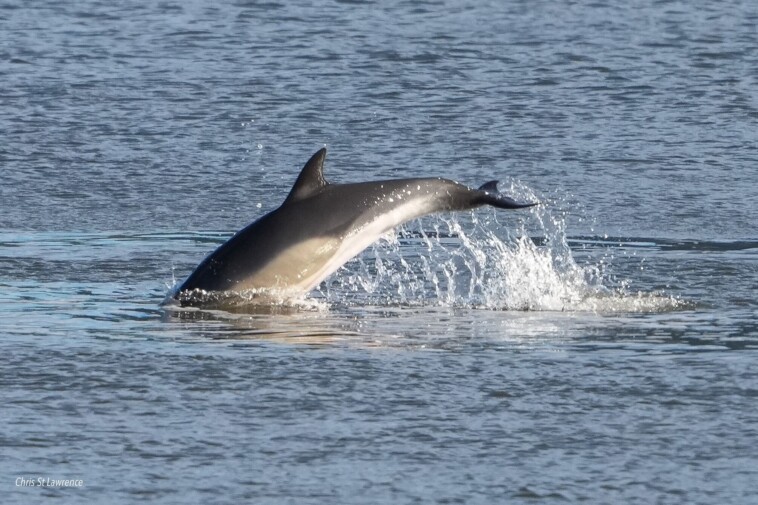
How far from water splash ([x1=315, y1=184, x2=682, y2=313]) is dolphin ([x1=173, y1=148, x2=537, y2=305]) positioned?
349 millimetres

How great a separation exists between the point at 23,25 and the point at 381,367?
14585 mm

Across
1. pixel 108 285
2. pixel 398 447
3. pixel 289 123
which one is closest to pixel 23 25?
pixel 289 123

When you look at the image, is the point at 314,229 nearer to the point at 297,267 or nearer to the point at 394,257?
the point at 297,267

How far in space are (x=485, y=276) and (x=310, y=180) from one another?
163 centimetres

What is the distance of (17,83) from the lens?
60.8 feet

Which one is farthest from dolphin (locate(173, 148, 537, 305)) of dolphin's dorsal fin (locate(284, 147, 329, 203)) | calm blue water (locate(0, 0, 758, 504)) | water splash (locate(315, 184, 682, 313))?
water splash (locate(315, 184, 682, 313))

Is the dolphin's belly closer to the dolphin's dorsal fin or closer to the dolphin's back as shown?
the dolphin's back

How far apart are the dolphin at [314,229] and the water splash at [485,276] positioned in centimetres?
35

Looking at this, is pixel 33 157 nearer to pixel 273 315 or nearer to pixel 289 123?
pixel 289 123

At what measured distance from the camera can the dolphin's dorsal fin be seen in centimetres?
1031

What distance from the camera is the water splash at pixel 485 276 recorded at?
34.6ft

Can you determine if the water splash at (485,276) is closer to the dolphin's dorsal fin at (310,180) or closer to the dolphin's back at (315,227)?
the dolphin's back at (315,227)

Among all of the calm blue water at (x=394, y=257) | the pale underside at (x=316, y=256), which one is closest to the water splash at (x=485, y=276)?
the calm blue water at (x=394, y=257)

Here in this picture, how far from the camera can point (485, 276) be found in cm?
1151
